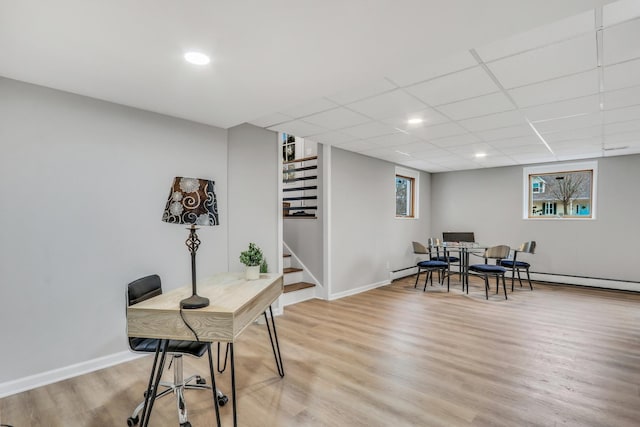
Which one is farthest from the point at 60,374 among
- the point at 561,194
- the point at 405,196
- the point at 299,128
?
the point at 561,194

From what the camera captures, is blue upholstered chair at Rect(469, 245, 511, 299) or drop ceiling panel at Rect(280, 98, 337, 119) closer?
drop ceiling panel at Rect(280, 98, 337, 119)

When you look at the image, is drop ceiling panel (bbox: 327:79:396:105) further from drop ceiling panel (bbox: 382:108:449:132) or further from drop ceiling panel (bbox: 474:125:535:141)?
drop ceiling panel (bbox: 474:125:535:141)

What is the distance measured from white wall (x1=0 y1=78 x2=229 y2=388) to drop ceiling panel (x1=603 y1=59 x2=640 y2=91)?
153 inches

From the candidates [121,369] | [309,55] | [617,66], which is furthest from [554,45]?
[121,369]

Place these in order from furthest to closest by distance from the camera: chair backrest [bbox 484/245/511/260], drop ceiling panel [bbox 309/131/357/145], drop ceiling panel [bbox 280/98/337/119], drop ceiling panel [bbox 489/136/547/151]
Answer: chair backrest [bbox 484/245/511/260], drop ceiling panel [bbox 489/136/547/151], drop ceiling panel [bbox 309/131/357/145], drop ceiling panel [bbox 280/98/337/119]

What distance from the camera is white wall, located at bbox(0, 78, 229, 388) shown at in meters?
2.49

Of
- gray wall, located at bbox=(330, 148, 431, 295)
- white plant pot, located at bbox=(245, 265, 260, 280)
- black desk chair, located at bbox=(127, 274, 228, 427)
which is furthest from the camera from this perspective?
gray wall, located at bbox=(330, 148, 431, 295)

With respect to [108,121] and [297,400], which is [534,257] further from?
[108,121]

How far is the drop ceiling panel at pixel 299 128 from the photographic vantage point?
4059mm

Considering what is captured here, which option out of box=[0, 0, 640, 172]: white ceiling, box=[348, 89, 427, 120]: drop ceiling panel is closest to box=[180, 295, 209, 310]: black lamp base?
box=[0, 0, 640, 172]: white ceiling

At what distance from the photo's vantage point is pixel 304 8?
5.52 feet

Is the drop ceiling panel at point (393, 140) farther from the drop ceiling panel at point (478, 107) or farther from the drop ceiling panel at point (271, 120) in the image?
the drop ceiling panel at point (271, 120)

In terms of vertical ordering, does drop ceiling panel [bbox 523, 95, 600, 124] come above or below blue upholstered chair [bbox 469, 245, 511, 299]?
above

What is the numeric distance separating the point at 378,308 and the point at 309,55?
3.72 meters
